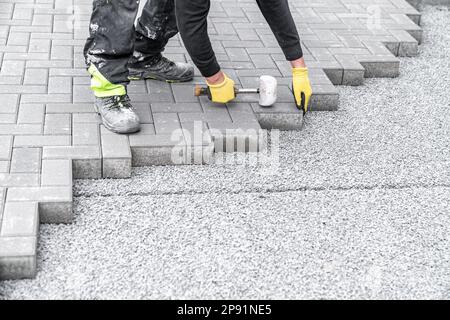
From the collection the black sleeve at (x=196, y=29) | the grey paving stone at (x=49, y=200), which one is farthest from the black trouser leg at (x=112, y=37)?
the grey paving stone at (x=49, y=200)

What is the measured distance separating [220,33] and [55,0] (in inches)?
54.8

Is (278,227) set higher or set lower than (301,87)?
lower

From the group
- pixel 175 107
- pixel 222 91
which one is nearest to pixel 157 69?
pixel 175 107

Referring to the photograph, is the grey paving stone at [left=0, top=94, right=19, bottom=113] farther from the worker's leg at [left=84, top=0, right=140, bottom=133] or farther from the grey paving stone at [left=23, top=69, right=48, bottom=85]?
the worker's leg at [left=84, top=0, right=140, bottom=133]

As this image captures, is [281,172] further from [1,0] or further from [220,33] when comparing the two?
[1,0]

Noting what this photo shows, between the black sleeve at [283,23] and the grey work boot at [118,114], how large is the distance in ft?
2.80

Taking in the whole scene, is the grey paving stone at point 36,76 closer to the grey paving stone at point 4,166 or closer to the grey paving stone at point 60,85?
the grey paving stone at point 60,85

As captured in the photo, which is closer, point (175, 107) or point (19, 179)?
point (19, 179)

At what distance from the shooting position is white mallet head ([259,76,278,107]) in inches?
148

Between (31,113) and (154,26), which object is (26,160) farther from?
(154,26)

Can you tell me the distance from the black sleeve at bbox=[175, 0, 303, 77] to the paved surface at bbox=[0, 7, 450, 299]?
514 mm

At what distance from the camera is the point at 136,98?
3.89 m

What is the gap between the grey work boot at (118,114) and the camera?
3.47m

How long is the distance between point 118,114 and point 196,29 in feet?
1.91
